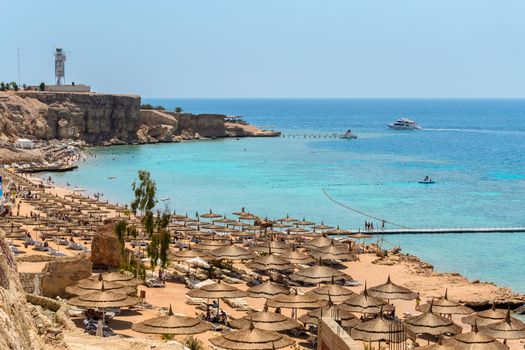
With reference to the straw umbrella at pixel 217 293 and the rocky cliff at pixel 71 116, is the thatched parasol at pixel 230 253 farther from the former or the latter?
the rocky cliff at pixel 71 116

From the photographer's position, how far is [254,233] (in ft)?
149

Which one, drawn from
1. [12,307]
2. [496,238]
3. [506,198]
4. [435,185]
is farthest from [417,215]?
[12,307]

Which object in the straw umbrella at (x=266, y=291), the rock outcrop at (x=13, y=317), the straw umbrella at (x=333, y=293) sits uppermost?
the rock outcrop at (x=13, y=317)

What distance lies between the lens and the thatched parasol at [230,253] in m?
34.3

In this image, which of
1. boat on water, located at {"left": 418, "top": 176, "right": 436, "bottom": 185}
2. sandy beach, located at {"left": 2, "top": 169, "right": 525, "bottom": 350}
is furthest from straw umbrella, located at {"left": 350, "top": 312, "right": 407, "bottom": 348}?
boat on water, located at {"left": 418, "top": 176, "right": 436, "bottom": 185}

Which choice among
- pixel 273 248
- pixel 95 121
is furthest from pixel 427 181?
pixel 95 121

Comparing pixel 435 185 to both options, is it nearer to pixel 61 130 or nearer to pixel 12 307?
pixel 61 130

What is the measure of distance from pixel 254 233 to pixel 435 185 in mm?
35678

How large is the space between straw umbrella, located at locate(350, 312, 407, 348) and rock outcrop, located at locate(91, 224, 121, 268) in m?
11.3

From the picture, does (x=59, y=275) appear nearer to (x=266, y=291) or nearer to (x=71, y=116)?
(x=266, y=291)

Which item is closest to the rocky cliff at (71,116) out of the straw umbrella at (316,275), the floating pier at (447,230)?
the floating pier at (447,230)

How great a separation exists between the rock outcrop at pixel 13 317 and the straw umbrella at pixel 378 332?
455 inches

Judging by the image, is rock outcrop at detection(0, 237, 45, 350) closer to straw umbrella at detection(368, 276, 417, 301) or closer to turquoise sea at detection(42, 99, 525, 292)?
straw umbrella at detection(368, 276, 417, 301)

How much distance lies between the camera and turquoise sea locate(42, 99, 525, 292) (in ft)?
154
